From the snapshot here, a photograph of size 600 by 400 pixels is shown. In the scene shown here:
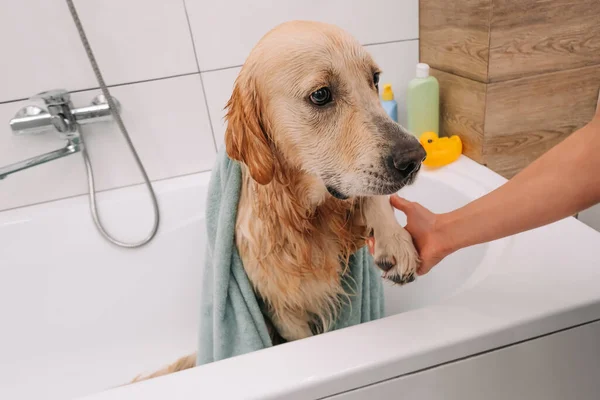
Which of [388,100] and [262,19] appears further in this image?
[388,100]

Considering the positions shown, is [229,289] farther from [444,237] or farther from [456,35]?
Result: [456,35]

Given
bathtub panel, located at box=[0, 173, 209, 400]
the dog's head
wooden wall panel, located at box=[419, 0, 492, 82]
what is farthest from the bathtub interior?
the dog's head

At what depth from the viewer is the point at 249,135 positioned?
0.71 m

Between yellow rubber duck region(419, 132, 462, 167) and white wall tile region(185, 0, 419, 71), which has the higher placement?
white wall tile region(185, 0, 419, 71)

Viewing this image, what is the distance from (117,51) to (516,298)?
4.11 feet

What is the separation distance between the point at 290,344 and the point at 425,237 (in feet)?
1.05

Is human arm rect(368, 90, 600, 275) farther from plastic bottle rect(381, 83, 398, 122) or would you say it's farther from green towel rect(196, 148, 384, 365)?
plastic bottle rect(381, 83, 398, 122)

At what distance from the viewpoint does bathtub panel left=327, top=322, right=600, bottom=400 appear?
2.06 feet

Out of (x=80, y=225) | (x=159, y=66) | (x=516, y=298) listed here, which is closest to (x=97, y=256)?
(x=80, y=225)

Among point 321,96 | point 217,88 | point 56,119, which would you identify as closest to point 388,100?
point 217,88

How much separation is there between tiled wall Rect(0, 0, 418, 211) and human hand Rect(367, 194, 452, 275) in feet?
2.63

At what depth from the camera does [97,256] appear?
4.40ft

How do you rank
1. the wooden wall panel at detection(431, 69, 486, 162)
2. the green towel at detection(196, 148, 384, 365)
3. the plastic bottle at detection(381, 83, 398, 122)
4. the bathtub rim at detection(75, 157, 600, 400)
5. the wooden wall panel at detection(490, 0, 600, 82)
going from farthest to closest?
1. the plastic bottle at detection(381, 83, 398, 122)
2. the wooden wall panel at detection(431, 69, 486, 162)
3. the wooden wall panel at detection(490, 0, 600, 82)
4. the green towel at detection(196, 148, 384, 365)
5. the bathtub rim at detection(75, 157, 600, 400)

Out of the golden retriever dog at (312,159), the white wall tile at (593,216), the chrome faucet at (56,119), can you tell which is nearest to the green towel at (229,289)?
the golden retriever dog at (312,159)
